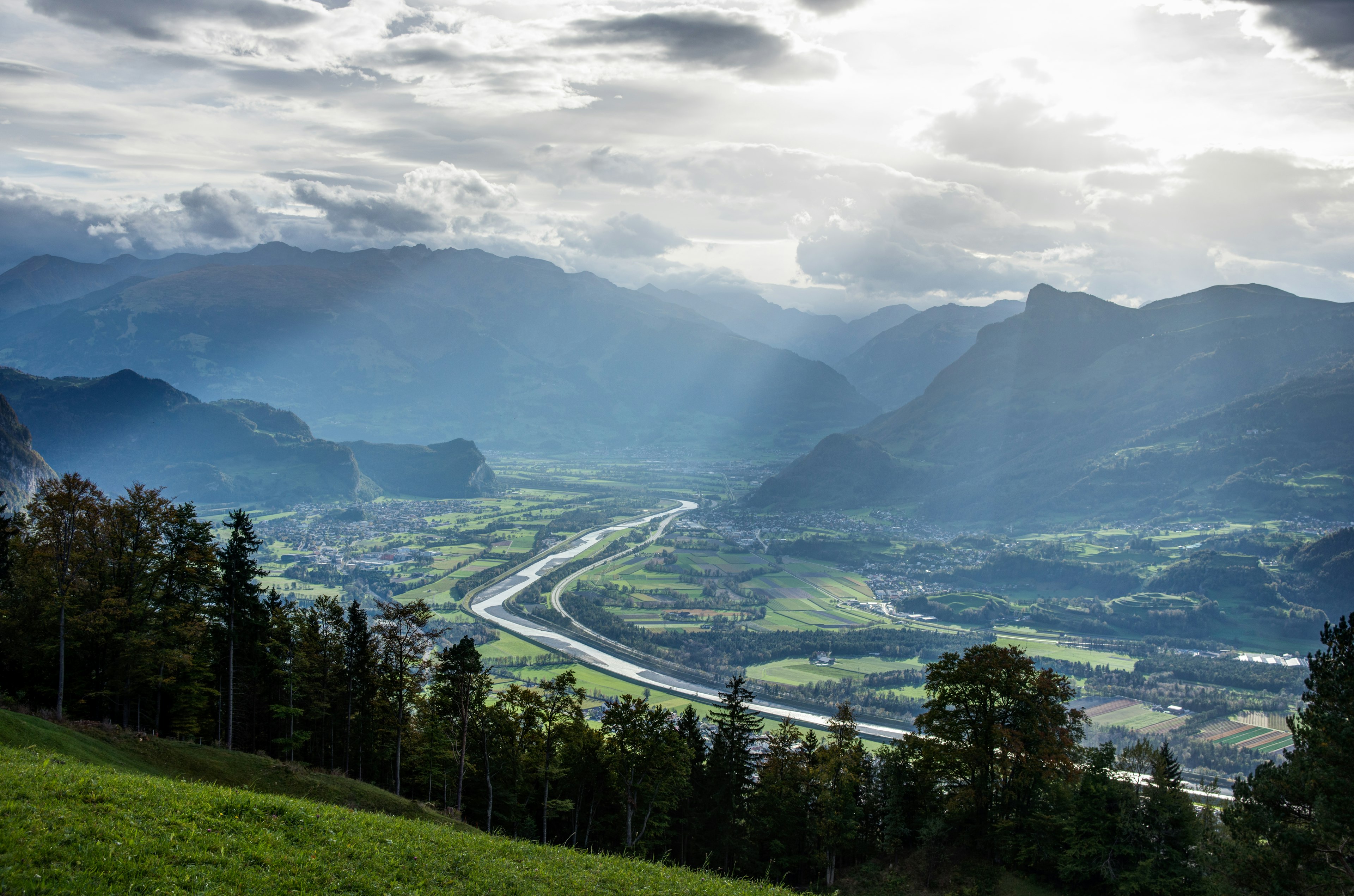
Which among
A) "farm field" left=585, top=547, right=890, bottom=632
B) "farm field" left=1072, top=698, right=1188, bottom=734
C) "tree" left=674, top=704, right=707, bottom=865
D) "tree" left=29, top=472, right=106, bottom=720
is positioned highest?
"tree" left=29, top=472, right=106, bottom=720

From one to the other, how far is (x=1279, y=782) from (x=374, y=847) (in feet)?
90.5

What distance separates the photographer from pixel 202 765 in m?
29.8

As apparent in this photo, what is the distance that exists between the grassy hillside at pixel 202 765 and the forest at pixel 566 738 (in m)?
3.54

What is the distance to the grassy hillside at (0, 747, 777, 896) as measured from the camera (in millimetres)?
11828

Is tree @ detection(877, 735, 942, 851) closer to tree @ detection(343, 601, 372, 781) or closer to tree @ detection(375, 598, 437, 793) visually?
tree @ detection(375, 598, 437, 793)

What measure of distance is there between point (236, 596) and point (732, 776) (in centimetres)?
2819

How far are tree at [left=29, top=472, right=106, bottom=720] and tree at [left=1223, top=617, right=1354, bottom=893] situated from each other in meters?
44.2

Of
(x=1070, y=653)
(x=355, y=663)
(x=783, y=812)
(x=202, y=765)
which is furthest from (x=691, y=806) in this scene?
(x=1070, y=653)

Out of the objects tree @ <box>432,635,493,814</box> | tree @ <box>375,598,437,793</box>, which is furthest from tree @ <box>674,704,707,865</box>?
tree @ <box>375,598,437,793</box>

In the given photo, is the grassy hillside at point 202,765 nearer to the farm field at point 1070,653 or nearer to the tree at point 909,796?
the tree at point 909,796

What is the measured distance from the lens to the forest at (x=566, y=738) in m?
31.9

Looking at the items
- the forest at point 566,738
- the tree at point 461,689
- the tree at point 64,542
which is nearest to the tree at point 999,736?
the forest at point 566,738

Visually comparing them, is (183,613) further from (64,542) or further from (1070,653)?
(1070,653)

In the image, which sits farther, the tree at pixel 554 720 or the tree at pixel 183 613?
the tree at pixel 554 720
